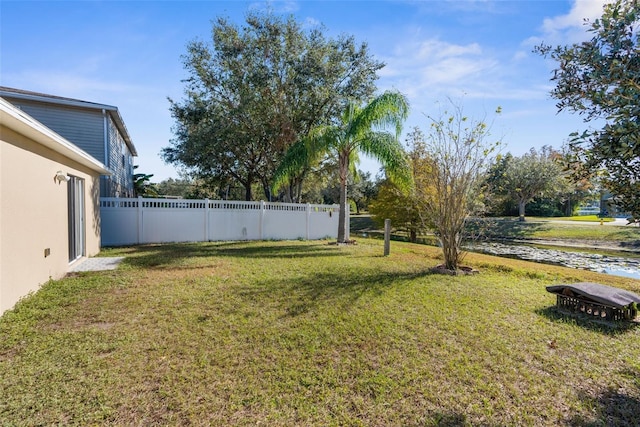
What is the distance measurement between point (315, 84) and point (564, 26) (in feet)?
36.8

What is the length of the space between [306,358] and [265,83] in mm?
13019

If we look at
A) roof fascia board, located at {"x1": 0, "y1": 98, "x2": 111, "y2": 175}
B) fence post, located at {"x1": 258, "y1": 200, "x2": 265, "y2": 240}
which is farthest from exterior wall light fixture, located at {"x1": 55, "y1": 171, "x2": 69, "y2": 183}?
fence post, located at {"x1": 258, "y1": 200, "x2": 265, "y2": 240}

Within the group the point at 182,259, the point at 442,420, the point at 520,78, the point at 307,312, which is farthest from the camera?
the point at 182,259

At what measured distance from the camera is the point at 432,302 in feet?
16.0

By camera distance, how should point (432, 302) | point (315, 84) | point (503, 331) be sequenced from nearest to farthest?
1. point (503, 331)
2. point (432, 302)
3. point (315, 84)

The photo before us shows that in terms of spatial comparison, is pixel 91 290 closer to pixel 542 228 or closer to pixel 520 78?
pixel 520 78

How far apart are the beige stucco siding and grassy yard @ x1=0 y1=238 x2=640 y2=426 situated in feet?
1.17

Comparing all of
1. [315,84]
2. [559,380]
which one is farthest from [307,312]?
[315,84]

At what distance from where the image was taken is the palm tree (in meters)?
10.0

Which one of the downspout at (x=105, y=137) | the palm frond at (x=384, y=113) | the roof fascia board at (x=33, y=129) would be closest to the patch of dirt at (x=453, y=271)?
the palm frond at (x=384, y=113)

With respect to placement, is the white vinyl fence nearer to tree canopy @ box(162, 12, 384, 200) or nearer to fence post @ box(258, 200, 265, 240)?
fence post @ box(258, 200, 265, 240)

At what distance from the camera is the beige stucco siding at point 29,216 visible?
4.05 meters

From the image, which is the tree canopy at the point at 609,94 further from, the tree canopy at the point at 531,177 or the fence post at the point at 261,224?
the tree canopy at the point at 531,177

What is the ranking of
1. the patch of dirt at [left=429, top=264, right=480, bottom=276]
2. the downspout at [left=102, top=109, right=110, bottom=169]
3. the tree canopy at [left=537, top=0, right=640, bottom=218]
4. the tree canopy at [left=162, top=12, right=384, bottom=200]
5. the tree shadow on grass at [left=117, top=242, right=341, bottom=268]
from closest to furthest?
the tree canopy at [left=537, top=0, right=640, bottom=218]
the patch of dirt at [left=429, top=264, right=480, bottom=276]
the tree shadow on grass at [left=117, top=242, right=341, bottom=268]
the downspout at [left=102, top=109, right=110, bottom=169]
the tree canopy at [left=162, top=12, right=384, bottom=200]
